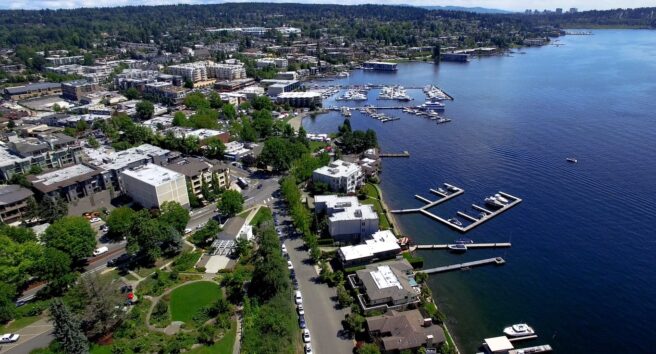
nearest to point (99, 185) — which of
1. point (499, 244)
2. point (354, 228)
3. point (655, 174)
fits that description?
point (354, 228)

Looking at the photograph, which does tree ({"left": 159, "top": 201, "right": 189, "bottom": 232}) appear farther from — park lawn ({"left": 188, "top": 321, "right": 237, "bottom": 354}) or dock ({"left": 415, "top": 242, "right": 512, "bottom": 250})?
dock ({"left": 415, "top": 242, "right": 512, "bottom": 250})

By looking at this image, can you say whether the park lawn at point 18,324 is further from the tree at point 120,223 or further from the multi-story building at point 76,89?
the multi-story building at point 76,89

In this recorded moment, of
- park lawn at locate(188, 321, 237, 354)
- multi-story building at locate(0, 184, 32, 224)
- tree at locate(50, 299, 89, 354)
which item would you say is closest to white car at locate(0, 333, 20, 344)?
tree at locate(50, 299, 89, 354)

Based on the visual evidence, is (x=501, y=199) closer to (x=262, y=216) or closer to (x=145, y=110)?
(x=262, y=216)

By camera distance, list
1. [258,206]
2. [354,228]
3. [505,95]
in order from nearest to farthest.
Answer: [354,228]
[258,206]
[505,95]

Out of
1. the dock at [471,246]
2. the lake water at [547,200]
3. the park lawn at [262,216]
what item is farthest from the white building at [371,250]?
the park lawn at [262,216]

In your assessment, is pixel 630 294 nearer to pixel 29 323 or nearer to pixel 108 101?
pixel 29 323
